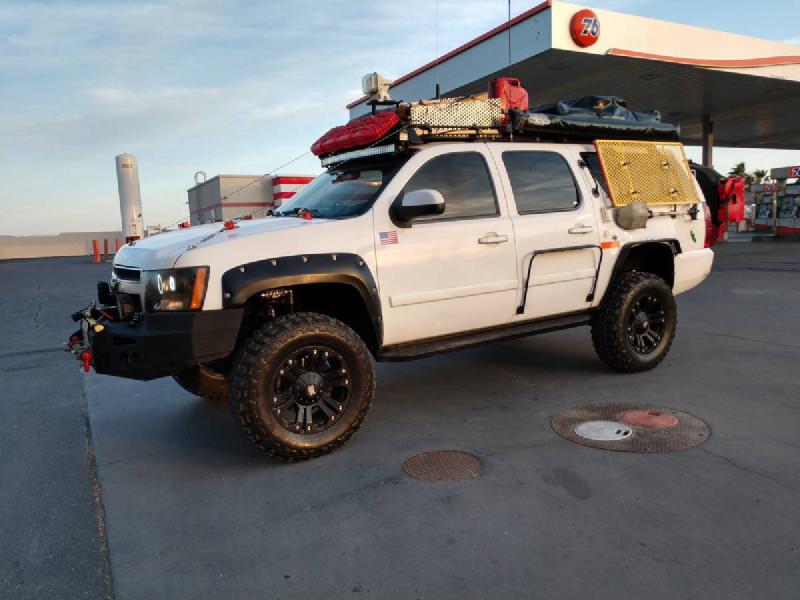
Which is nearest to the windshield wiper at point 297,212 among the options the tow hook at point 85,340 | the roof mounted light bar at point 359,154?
the roof mounted light bar at point 359,154

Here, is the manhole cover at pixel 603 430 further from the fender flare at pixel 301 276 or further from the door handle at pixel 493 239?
the fender flare at pixel 301 276

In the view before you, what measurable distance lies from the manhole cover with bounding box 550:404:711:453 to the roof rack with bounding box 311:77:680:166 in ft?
7.11

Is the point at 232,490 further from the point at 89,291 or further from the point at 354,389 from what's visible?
the point at 89,291

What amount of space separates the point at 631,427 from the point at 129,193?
2674 cm

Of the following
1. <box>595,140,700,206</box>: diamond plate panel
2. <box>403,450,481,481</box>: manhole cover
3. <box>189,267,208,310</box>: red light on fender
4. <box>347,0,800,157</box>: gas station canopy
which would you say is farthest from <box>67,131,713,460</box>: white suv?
<box>347,0,800,157</box>: gas station canopy

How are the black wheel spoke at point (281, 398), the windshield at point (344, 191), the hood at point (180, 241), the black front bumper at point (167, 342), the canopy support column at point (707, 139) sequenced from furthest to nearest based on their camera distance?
the canopy support column at point (707, 139)
the windshield at point (344, 191)
the black wheel spoke at point (281, 398)
the hood at point (180, 241)
the black front bumper at point (167, 342)

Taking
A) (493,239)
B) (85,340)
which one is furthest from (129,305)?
(493,239)

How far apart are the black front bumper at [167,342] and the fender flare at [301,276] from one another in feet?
0.45

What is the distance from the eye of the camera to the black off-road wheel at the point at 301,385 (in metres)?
3.31

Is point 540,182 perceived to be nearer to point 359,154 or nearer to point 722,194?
point 359,154

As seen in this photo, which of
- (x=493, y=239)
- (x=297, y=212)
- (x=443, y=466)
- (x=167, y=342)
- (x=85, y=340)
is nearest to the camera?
(x=167, y=342)

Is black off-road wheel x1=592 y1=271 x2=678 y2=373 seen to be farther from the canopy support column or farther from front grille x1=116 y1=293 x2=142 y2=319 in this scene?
the canopy support column

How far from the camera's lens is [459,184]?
413 centimetres

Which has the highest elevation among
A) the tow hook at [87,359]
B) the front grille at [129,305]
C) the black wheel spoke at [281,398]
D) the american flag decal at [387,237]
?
the american flag decal at [387,237]
